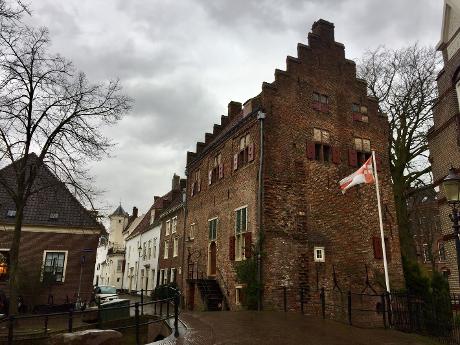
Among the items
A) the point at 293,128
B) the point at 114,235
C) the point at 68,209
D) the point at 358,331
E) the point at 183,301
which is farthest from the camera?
the point at 114,235

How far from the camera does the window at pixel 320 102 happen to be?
68.0 ft

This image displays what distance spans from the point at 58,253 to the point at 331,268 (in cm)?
1709

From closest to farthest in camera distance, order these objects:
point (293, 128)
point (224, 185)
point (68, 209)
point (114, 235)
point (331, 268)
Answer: point (331, 268), point (293, 128), point (224, 185), point (68, 209), point (114, 235)

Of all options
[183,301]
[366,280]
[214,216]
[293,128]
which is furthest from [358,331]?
[183,301]

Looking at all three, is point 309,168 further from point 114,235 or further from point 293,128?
point 114,235

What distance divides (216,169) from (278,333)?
47.4ft

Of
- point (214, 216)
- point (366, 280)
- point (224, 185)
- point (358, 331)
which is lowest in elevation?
point (358, 331)

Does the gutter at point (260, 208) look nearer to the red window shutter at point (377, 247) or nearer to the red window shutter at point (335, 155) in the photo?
the red window shutter at point (335, 155)

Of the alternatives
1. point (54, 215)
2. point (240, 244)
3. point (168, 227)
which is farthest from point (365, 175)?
point (168, 227)

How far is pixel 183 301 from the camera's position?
23.5 meters

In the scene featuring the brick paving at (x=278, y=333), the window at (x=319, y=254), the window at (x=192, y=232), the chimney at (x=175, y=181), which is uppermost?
the chimney at (x=175, y=181)

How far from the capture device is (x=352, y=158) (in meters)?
21.0

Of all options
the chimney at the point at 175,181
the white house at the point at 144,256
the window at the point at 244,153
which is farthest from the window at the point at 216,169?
the chimney at the point at 175,181

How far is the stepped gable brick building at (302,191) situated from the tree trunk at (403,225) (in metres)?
1.09
